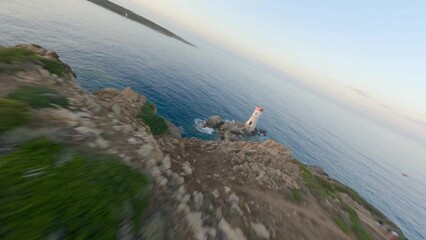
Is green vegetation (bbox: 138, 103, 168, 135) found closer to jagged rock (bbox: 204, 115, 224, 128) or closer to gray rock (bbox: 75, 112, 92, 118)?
gray rock (bbox: 75, 112, 92, 118)

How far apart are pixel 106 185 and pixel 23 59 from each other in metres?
12.7

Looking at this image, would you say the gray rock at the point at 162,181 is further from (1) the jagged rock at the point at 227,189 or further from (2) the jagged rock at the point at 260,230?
(2) the jagged rock at the point at 260,230

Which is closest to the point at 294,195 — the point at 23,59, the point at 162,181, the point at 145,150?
the point at 162,181

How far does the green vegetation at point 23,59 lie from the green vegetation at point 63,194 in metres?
9.75

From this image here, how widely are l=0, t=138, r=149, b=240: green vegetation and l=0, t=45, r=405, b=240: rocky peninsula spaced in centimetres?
2

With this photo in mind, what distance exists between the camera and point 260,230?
458 inches

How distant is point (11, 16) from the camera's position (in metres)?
71.3

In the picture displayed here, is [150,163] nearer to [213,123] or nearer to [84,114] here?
[84,114]

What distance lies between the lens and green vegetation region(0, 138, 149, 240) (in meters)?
5.28

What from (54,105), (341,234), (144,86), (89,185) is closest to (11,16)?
(144,86)

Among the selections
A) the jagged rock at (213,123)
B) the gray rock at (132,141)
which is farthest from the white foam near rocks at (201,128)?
the gray rock at (132,141)

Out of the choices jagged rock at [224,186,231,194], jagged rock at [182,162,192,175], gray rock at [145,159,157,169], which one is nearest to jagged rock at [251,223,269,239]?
jagged rock at [224,186,231,194]

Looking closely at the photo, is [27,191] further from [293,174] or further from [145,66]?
[145,66]

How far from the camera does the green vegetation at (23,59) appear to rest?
13335mm
